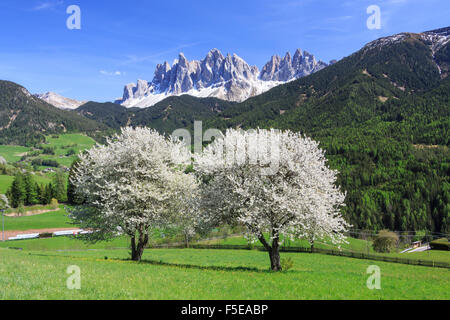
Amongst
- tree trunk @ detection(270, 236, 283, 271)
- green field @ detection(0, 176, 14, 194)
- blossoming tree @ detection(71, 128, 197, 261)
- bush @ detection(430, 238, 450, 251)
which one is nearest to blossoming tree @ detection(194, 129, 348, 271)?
tree trunk @ detection(270, 236, 283, 271)

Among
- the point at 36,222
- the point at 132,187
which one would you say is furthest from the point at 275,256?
the point at 36,222

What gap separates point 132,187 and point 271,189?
13.7 metres

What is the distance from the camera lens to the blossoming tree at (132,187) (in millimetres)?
30958

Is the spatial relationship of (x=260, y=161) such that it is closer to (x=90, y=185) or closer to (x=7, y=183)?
(x=90, y=185)

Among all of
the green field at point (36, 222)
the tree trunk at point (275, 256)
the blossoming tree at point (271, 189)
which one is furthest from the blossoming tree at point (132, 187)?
the green field at point (36, 222)

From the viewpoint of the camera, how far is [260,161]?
27.5 m

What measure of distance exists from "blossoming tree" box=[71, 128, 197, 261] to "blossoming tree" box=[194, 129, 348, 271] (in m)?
5.23

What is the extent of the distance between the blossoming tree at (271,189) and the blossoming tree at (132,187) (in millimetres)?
5233

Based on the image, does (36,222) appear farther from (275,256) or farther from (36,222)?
(275,256)

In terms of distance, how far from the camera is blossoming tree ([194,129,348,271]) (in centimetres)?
2650

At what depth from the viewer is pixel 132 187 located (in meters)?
30.8

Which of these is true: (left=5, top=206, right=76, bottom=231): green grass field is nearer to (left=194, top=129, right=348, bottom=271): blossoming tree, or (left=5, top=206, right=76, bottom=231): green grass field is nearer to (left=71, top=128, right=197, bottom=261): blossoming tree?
(left=71, top=128, right=197, bottom=261): blossoming tree
